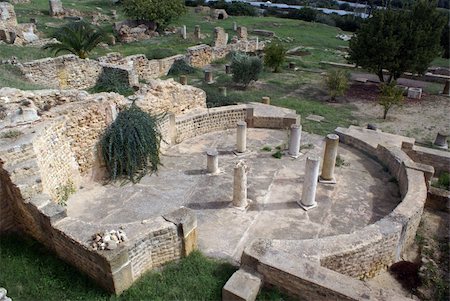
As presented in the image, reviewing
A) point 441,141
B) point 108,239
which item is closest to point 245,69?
point 441,141

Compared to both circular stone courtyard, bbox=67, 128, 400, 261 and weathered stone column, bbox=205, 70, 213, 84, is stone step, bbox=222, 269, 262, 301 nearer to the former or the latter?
circular stone courtyard, bbox=67, 128, 400, 261

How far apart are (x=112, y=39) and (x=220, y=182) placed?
2071cm

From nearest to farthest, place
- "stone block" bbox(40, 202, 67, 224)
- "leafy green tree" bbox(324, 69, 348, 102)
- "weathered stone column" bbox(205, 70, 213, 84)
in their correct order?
"stone block" bbox(40, 202, 67, 224), "leafy green tree" bbox(324, 69, 348, 102), "weathered stone column" bbox(205, 70, 213, 84)

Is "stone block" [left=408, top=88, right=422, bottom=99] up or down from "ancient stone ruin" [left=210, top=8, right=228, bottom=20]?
down

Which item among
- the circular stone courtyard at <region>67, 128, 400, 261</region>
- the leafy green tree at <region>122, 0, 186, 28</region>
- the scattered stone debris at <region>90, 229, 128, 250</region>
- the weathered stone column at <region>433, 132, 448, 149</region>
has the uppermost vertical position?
the leafy green tree at <region>122, 0, 186, 28</region>

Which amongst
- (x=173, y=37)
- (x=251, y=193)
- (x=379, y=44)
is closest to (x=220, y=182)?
(x=251, y=193)

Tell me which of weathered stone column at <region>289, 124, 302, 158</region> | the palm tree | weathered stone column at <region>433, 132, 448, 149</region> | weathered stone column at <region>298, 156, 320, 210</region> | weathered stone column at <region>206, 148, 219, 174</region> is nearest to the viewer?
weathered stone column at <region>298, 156, 320, 210</region>

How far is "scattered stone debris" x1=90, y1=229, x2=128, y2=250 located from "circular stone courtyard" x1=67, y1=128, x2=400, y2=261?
5.46 ft

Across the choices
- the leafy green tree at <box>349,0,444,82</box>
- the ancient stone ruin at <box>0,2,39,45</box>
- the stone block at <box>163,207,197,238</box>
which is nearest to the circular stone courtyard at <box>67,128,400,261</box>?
the stone block at <box>163,207,197,238</box>

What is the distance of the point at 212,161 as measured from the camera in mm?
8953

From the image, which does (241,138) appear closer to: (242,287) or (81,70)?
(242,287)

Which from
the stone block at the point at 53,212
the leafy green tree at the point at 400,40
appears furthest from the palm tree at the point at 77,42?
the stone block at the point at 53,212

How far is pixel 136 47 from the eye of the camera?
25328 mm

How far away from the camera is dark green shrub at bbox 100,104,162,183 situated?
27.3 feet
